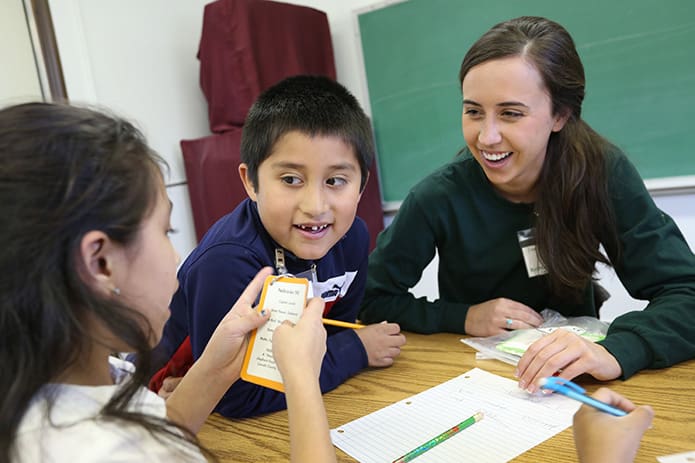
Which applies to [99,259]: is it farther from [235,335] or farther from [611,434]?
[611,434]

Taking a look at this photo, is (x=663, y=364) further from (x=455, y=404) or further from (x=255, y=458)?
(x=255, y=458)

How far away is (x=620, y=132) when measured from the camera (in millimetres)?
2250

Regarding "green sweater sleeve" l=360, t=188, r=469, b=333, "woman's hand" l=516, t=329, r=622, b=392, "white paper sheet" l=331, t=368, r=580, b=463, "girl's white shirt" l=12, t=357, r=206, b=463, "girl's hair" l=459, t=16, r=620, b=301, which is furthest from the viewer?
"green sweater sleeve" l=360, t=188, r=469, b=333

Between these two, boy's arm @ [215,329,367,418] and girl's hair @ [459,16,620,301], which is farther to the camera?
girl's hair @ [459,16,620,301]

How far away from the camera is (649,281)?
43.9 inches

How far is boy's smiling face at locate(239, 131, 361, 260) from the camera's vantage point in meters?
1.03

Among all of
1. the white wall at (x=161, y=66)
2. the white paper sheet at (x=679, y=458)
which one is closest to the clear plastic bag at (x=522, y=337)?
the white paper sheet at (x=679, y=458)

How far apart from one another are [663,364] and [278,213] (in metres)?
0.71

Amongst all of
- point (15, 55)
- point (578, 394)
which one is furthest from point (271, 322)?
point (15, 55)

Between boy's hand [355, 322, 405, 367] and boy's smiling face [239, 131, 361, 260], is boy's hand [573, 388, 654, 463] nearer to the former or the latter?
boy's hand [355, 322, 405, 367]

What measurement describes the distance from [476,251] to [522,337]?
305mm

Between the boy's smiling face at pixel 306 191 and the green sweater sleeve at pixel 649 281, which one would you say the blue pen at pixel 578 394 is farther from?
the boy's smiling face at pixel 306 191

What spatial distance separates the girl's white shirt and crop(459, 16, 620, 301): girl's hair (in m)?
0.92

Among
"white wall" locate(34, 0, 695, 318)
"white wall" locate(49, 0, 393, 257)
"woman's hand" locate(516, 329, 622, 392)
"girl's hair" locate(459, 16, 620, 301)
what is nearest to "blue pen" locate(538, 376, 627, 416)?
"woman's hand" locate(516, 329, 622, 392)
